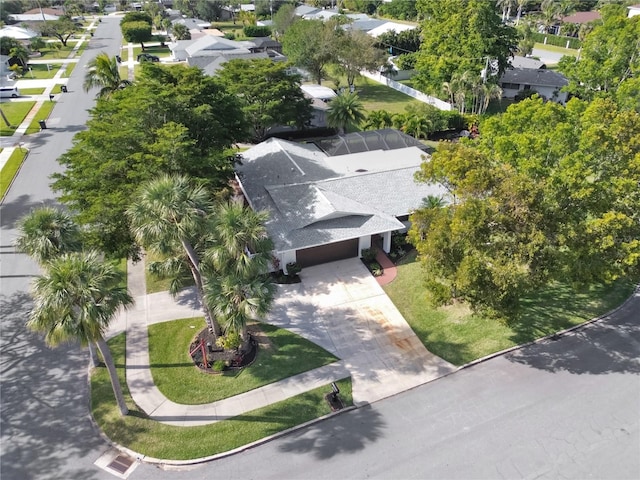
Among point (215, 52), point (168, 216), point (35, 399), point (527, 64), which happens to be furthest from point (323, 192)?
point (527, 64)

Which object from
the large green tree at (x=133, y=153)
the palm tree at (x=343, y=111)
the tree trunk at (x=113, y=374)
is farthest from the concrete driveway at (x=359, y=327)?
the palm tree at (x=343, y=111)

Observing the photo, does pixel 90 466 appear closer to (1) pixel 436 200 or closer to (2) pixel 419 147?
(1) pixel 436 200

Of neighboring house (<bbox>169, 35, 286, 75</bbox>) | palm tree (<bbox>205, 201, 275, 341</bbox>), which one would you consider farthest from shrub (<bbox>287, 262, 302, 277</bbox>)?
neighboring house (<bbox>169, 35, 286, 75</bbox>)

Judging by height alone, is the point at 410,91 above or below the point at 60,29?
below

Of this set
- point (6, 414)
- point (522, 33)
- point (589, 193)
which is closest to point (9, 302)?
point (6, 414)

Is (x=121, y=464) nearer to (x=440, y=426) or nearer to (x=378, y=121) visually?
(x=440, y=426)

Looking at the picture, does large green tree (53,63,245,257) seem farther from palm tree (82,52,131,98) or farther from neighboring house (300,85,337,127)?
neighboring house (300,85,337,127)

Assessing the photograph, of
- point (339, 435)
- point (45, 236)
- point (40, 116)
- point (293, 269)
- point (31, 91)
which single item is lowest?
point (339, 435)
